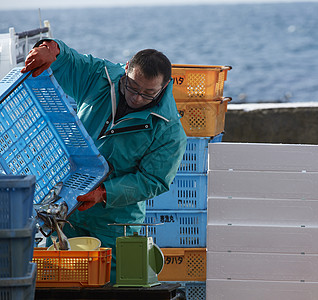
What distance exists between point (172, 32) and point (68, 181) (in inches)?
2507

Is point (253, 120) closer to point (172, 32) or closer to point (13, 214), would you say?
point (13, 214)

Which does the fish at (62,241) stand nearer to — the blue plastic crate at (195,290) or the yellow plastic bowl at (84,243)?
the yellow plastic bowl at (84,243)

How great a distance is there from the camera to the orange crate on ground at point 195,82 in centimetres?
459

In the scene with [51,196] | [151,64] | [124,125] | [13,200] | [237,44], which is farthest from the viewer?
[237,44]

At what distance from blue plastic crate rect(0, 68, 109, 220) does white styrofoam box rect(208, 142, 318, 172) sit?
788 mm

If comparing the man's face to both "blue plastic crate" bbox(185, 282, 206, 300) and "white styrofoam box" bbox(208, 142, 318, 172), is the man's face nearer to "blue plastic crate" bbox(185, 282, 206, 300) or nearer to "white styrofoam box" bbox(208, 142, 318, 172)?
"white styrofoam box" bbox(208, 142, 318, 172)

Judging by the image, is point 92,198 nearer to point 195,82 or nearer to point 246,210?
point 246,210

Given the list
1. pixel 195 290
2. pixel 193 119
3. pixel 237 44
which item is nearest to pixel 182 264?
pixel 195 290

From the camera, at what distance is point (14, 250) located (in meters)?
2.27

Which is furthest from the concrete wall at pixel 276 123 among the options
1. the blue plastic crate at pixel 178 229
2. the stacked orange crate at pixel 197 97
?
the blue plastic crate at pixel 178 229

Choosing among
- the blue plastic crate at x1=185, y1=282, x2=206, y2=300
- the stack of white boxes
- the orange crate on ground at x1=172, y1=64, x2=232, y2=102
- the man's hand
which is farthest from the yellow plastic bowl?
the orange crate on ground at x1=172, y1=64, x2=232, y2=102

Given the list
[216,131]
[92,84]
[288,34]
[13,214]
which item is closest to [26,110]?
[92,84]

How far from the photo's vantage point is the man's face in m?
3.08

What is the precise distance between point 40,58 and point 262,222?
147cm
